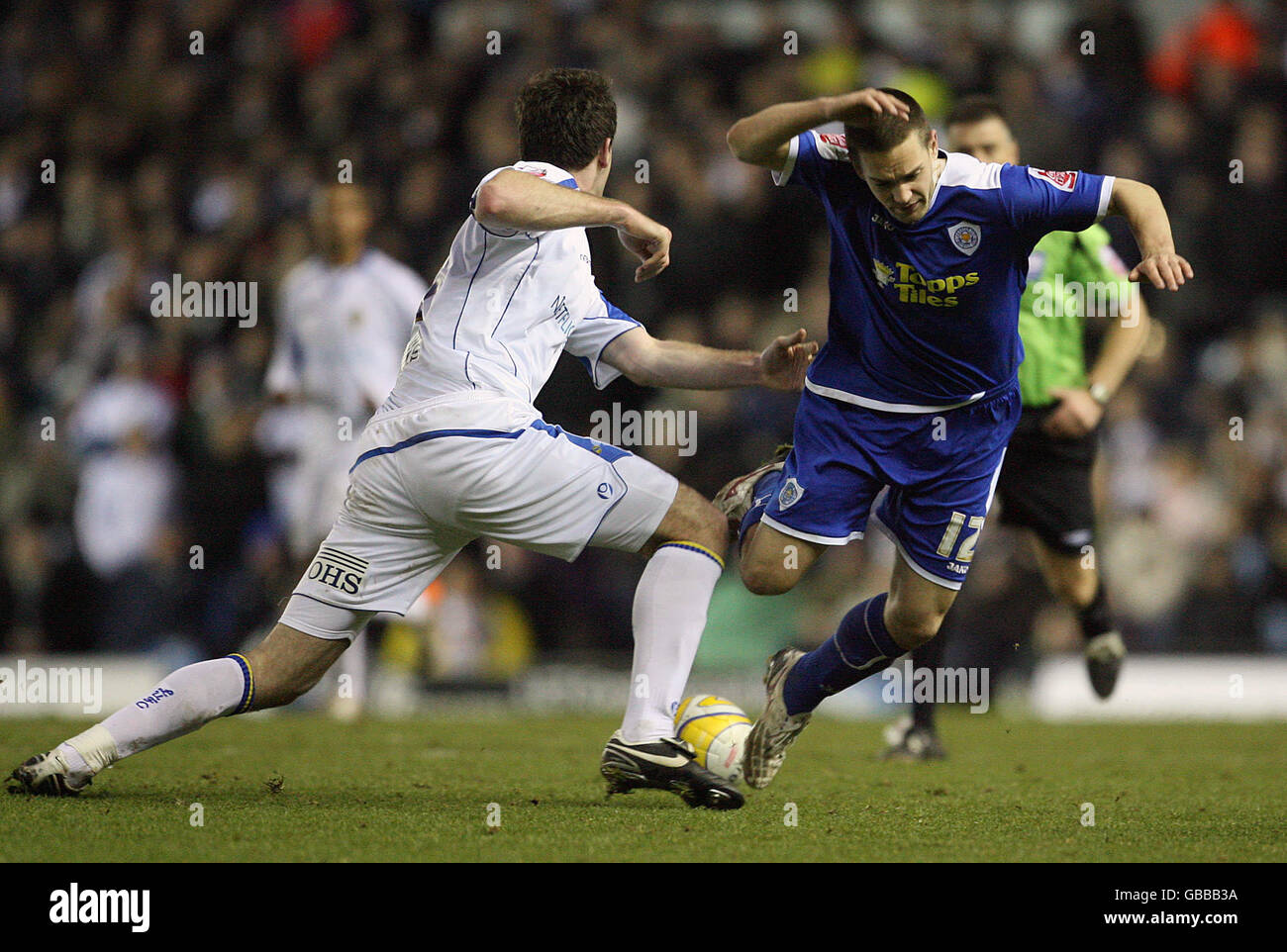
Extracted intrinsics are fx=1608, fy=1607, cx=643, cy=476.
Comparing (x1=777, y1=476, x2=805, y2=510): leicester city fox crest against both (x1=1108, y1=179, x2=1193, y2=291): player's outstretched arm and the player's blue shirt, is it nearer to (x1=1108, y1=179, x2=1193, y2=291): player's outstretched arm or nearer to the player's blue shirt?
the player's blue shirt

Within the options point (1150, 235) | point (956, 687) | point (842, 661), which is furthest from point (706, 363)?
point (956, 687)

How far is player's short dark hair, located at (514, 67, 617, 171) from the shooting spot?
5.15 meters

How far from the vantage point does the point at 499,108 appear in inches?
535

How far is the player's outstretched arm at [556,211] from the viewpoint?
187 inches

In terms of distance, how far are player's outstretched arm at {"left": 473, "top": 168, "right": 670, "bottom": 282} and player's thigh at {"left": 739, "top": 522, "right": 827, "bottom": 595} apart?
1.19m

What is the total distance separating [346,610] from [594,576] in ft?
20.5

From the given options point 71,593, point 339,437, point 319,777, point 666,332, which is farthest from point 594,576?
point 319,777

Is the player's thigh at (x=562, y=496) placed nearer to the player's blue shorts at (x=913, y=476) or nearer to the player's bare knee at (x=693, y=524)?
the player's bare knee at (x=693, y=524)

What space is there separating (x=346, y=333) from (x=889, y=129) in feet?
15.2

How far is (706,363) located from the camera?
17.9 ft

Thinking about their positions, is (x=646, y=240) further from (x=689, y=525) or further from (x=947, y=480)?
(x=947, y=480)


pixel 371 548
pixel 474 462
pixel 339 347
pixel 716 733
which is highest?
pixel 339 347
